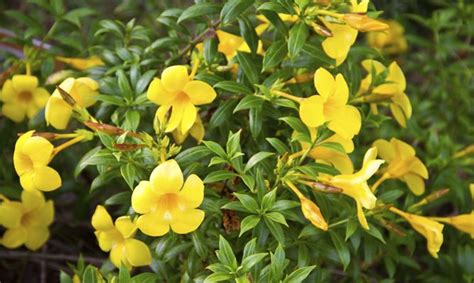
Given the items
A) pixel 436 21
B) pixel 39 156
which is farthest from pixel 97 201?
pixel 436 21

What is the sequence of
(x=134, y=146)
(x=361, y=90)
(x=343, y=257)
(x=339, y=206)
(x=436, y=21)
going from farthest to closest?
(x=436, y=21), (x=361, y=90), (x=339, y=206), (x=343, y=257), (x=134, y=146)

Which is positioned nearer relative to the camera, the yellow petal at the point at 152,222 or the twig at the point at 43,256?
the yellow petal at the point at 152,222

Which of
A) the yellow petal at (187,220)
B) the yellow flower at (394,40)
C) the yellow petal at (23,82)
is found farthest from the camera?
the yellow flower at (394,40)

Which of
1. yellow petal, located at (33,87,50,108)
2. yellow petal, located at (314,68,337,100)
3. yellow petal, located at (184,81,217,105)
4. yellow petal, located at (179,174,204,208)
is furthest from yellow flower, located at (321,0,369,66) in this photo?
yellow petal, located at (33,87,50,108)

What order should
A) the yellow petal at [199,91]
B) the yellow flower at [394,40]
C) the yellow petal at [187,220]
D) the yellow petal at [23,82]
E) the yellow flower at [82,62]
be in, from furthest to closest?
the yellow flower at [394,40] → the yellow flower at [82,62] → the yellow petal at [23,82] → the yellow petal at [199,91] → the yellow petal at [187,220]

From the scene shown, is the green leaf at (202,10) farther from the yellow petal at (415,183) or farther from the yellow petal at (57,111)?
the yellow petal at (415,183)

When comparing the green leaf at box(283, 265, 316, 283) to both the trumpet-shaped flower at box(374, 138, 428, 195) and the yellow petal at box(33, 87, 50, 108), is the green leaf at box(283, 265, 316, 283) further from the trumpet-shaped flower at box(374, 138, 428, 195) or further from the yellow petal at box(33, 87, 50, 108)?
the yellow petal at box(33, 87, 50, 108)

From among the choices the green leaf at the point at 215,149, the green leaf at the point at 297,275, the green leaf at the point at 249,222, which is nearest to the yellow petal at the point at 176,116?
the green leaf at the point at 215,149

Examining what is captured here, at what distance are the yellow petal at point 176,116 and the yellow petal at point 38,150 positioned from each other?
38 centimetres

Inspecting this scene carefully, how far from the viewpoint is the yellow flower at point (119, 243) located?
2279mm

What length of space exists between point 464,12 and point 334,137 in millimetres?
1897

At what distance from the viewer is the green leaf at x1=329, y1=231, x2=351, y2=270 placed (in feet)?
7.53

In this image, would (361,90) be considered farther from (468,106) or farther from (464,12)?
(464,12)

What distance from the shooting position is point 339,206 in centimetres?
247
